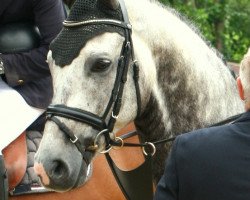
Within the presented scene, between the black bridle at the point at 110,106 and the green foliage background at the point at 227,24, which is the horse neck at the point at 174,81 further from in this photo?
the green foliage background at the point at 227,24

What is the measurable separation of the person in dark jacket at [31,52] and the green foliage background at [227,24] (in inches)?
391

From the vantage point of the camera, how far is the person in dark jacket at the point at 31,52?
5.01m

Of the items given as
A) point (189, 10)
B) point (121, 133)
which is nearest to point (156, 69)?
point (121, 133)

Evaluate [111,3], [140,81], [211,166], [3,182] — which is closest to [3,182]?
[3,182]

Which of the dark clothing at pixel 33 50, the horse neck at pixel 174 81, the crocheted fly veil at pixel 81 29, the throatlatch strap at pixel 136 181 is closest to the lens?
the crocheted fly veil at pixel 81 29

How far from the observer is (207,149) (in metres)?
3.00

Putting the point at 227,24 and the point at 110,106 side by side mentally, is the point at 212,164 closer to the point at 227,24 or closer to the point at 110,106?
the point at 110,106

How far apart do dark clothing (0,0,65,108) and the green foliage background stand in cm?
993

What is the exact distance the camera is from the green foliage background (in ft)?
51.9

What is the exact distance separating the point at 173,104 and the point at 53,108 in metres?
0.72

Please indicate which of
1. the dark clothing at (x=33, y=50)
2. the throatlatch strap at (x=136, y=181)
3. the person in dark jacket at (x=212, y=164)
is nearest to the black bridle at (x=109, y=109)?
the throatlatch strap at (x=136, y=181)

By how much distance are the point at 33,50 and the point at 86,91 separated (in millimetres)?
1200

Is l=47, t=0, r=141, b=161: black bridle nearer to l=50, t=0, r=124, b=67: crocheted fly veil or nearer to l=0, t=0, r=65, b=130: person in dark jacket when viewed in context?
l=50, t=0, r=124, b=67: crocheted fly veil

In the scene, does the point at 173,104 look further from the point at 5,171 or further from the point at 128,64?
the point at 5,171
